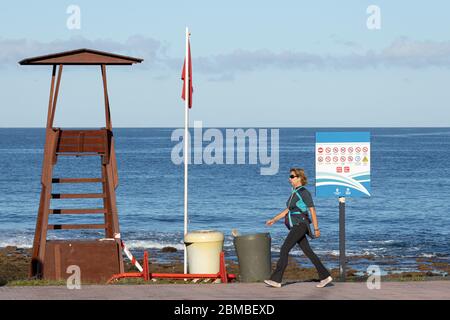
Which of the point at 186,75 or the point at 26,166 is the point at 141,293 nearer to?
the point at 186,75

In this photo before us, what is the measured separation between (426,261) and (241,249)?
21.0 m

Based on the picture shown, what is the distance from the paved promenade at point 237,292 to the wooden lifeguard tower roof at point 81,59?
6.68m

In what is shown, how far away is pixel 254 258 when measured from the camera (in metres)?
17.2

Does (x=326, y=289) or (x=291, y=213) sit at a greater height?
(x=291, y=213)

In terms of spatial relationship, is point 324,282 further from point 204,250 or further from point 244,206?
point 244,206

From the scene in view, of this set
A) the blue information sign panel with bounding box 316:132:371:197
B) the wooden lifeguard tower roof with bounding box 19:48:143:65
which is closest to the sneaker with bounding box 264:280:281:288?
the blue information sign panel with bounding box 316:132:371:197

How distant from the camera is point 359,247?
42719 millimetres

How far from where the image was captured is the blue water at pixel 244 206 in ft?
145

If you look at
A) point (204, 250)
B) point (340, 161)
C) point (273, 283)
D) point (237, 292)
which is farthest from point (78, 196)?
point (237, 292)

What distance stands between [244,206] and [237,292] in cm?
5007

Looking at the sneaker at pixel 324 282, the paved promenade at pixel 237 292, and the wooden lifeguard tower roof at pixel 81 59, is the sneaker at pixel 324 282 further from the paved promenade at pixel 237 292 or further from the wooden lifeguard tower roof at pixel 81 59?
the wooden lifeguard tower roof at pixel 81 59

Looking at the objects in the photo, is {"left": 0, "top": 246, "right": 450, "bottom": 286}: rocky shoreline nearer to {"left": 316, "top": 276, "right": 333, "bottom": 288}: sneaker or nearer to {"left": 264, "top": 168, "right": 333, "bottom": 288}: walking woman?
{"left": 264, "top": 168, "right": 333, "bottom": 288}: walking woman
